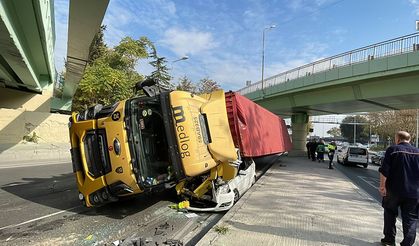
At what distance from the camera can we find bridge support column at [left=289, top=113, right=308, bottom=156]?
35.2 meters

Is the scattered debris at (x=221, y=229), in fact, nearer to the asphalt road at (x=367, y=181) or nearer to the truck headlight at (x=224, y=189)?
the truck headlight at (x=224, y=189)

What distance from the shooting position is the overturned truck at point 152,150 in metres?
6.73

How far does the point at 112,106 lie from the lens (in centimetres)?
713

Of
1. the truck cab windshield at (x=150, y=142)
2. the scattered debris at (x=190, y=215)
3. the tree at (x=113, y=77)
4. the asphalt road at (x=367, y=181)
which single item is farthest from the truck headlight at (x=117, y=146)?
the tree at (x=113, y=77)

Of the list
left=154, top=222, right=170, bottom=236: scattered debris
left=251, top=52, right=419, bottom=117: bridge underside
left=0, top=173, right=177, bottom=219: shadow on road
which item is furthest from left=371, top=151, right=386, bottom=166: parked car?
left=154, top=222, right=170, bottom=236: scattered debris

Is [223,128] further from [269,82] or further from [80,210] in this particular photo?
[269,82]

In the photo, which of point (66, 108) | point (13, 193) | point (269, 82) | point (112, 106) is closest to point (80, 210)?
point (112, 106)

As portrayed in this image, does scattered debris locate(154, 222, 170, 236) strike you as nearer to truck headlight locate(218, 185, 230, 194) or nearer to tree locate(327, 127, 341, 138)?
truck headlight locate(218, 185, 230, 194)

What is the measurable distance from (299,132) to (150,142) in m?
30.4

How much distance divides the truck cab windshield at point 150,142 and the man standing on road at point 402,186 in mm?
3947

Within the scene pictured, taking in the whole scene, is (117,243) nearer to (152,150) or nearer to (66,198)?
(152,150)

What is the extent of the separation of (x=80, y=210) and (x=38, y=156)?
1729 centimetres

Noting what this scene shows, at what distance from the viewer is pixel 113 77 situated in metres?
31.8

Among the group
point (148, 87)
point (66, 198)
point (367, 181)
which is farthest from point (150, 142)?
point (367, 181)
